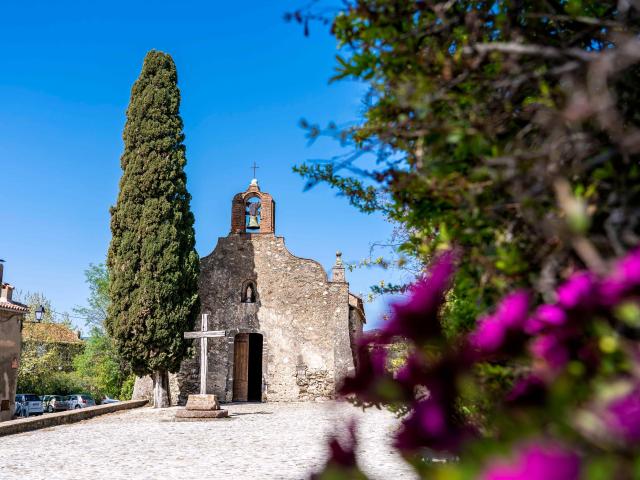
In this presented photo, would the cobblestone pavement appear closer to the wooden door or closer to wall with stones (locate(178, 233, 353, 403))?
wall with stones (locate(178, 233, 353, 403))

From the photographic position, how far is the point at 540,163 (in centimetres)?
117

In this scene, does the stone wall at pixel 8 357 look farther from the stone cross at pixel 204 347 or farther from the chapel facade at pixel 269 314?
the stone cross at pixel 204 347

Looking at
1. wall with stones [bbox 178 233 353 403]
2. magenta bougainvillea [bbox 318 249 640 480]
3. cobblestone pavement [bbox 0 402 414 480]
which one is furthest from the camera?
wall with stones [bbox 178 233 353 403]

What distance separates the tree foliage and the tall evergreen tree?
55.9ft

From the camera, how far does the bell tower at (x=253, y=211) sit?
2219cm

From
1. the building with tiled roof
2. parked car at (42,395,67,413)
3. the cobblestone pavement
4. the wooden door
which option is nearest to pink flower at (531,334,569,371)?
the cobblestone pavement

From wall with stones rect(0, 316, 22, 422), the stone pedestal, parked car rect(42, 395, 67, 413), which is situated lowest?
parked car rect(42, 395, 67, 413)

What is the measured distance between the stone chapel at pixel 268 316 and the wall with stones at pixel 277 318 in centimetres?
4

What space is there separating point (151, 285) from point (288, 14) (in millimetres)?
17267

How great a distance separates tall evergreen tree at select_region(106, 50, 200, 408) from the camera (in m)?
17.9

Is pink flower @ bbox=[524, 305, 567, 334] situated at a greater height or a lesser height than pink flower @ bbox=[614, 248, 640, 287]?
lesser

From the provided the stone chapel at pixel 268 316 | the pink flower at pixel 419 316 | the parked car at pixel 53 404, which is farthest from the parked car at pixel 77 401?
the pink flower at pixel 419 316

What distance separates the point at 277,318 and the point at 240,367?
2431mm

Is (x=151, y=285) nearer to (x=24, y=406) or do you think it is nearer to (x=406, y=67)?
(x=24, y=406)
